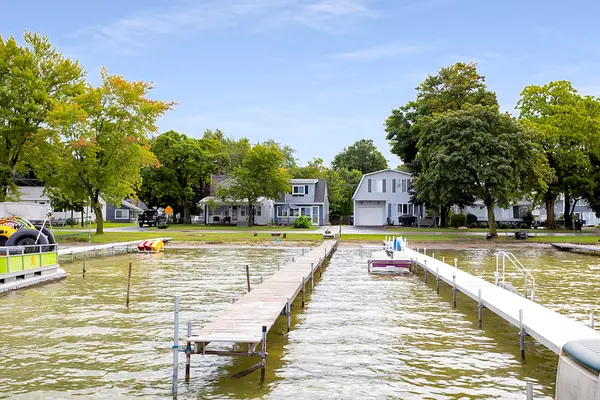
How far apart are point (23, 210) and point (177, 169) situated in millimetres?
51787

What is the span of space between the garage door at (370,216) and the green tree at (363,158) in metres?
45.6

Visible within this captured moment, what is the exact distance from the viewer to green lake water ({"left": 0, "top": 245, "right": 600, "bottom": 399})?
9586mm

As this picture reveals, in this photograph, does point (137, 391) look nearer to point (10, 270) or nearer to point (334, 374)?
point (334, 374)

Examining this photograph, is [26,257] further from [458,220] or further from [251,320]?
[458,220]

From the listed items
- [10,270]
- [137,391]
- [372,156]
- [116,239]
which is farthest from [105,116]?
[372,156]

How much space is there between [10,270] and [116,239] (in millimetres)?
25214

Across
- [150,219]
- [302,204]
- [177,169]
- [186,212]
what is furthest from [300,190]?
[150,219]

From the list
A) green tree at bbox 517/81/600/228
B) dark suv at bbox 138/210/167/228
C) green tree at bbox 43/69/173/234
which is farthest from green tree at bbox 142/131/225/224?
green tree at bbox 517/81/600/228

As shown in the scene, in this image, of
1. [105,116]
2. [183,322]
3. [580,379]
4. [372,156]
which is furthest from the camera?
[372,156]

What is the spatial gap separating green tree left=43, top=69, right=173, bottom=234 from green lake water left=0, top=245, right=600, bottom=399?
83.5ft

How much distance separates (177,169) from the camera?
79.1m

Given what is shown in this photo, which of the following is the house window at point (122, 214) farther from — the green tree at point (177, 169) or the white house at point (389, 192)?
the white house at point (389, 192)

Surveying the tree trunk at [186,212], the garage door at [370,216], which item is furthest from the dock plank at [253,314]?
the tree trunk at [186,212]

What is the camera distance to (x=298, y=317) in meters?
15.8
